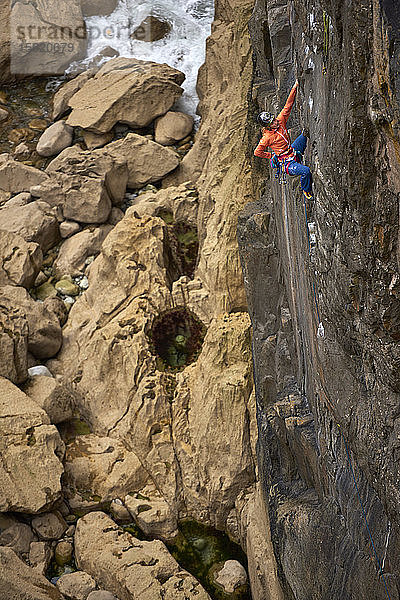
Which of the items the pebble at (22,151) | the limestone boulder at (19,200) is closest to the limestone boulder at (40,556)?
the limestone boulder at (19,200)

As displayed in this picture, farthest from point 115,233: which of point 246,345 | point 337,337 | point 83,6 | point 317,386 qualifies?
point 83,6

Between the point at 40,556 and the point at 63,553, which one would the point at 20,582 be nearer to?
the point at 40,556

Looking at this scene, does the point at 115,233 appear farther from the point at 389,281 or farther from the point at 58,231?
the point at 389,281

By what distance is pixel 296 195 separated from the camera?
491cm

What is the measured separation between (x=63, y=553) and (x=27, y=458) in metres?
1.04

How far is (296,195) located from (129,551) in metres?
3.90

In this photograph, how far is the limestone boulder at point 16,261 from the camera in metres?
10.4

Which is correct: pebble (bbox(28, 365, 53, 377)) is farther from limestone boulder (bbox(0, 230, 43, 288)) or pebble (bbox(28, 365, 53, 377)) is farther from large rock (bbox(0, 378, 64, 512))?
limestone boulder (bbox(0, 230, 43, 288))

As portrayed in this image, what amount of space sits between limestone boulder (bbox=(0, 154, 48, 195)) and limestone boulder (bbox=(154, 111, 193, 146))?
2.39 meters

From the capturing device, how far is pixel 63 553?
712 centimetres

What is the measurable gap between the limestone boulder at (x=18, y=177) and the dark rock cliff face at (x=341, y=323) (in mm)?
7245

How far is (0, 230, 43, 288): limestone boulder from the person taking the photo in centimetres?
1036

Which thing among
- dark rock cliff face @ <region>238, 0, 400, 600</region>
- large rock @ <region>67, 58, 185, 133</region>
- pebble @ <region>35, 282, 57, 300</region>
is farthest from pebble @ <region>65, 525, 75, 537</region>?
large rock @ <region>67, 58, 185, 133</region>

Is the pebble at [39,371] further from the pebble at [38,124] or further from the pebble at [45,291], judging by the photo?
the pebble at [38,124]
